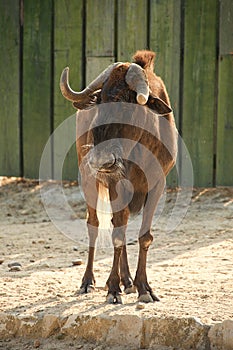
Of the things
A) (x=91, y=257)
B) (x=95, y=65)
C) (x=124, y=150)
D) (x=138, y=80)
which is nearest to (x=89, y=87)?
(x=138, y=80)

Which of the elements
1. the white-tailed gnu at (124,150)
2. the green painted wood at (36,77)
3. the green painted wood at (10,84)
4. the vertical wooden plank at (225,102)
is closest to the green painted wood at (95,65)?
the green painted wood at (36,77)

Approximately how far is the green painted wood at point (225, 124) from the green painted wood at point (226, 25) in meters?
0.14

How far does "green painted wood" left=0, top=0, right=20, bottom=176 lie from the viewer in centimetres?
1066

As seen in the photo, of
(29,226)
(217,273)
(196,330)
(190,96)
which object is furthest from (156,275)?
(190,96)

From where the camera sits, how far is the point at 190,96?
1008cm

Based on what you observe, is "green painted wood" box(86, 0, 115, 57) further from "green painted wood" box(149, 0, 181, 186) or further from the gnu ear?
the gnu ear

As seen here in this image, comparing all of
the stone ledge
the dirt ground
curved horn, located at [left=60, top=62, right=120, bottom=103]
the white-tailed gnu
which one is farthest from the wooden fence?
the stone ledge

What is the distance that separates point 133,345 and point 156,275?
146cm

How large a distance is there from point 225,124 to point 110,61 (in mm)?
1734

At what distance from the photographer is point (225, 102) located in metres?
9.96

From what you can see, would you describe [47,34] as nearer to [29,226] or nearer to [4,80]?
[4,80]

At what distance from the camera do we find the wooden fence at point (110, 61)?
9961 mm

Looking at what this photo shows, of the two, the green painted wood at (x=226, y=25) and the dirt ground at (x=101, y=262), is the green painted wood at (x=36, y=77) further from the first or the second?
the green painted wood at (x=226, y=25)

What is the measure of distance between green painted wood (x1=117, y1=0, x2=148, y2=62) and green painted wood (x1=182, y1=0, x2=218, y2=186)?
570 millimetres
